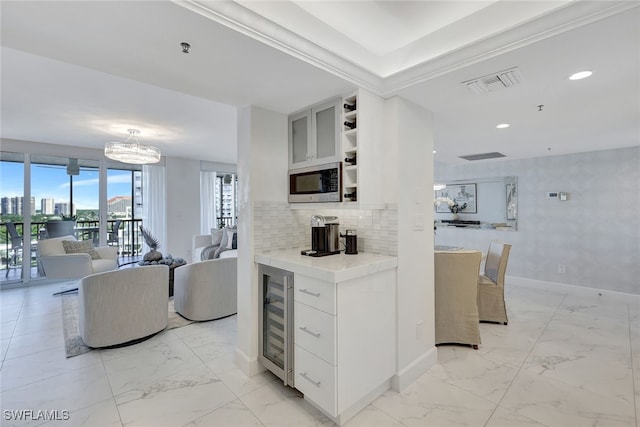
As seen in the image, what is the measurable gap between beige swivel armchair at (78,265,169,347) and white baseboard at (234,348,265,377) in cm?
119

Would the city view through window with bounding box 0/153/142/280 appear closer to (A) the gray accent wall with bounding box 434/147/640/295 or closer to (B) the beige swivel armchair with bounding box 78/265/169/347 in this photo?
(B) the beige swivel armchair with bounding box 78/265/169/347

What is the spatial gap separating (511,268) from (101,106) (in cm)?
659

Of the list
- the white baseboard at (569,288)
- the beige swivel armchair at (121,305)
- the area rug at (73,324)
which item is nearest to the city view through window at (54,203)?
the area rug at (73,324)

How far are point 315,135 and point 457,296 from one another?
205 cm

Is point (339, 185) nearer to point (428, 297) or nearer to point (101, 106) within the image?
point (428, 297)

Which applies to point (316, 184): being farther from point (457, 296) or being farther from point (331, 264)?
point (457, 296)

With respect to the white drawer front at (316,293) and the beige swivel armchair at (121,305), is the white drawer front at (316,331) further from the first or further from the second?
the beige swivel armchair at (121,305)

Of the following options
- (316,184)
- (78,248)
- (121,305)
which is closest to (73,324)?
(121,305)

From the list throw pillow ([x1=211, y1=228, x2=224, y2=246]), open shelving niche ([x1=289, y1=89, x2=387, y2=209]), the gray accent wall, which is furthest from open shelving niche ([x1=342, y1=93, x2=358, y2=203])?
the gray accent wall

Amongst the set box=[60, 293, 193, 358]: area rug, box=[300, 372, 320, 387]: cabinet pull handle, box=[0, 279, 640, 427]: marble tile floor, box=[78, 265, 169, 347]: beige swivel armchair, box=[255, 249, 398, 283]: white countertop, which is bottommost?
box=[0, 279, 640, 427]: marble tile floor

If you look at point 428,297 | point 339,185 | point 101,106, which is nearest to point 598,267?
point 428,297

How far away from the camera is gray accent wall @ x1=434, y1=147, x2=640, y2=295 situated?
4266mm

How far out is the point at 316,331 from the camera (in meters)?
1.88

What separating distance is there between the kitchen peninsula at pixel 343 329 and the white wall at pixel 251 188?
15.2 inches
